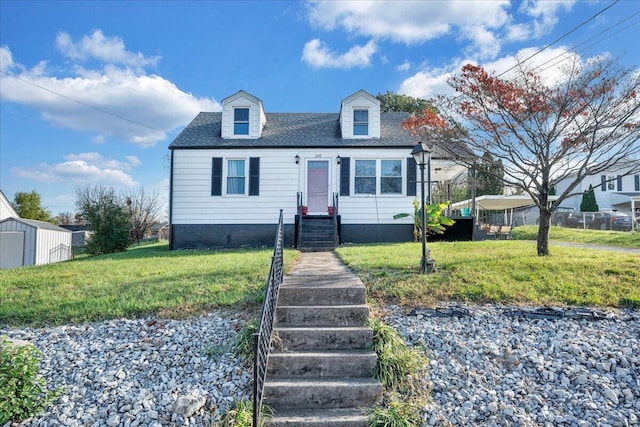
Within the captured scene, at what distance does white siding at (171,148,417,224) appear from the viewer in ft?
43.8

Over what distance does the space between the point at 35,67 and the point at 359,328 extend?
12313 mm

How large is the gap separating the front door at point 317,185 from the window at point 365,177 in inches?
46.6

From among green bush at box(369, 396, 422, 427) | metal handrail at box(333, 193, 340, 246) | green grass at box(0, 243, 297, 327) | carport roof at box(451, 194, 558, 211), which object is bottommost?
green bush at box(369, 396, 422, 427)

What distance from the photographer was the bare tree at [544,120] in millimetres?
7262

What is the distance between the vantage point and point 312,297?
4.86 meters

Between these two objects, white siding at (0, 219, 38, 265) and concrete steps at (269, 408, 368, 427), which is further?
white siding at (0, 219, 38, 265)

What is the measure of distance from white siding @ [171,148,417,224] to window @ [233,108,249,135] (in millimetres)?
945

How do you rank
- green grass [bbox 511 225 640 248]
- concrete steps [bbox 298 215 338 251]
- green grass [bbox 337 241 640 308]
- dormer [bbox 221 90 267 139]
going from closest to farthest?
green grass [bbox 337 241 640 308] → concrete steps [bbox 298 215 338 251] → green grass [bbox 511 225 640 248] → dormer [bbox 221 90 267 139]

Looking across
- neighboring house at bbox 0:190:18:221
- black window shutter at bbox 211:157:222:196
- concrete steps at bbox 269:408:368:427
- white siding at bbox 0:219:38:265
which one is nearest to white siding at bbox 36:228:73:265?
white siding at bbox 0:219:38:265

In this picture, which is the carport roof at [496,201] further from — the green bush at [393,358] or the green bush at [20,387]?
the green bush at [20,387]

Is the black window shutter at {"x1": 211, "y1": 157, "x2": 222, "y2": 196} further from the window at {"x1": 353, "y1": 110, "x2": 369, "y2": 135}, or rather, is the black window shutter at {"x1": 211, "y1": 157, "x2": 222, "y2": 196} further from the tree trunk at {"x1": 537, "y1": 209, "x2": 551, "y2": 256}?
the tree trunk at {"x1": 537, "y1": 209, "x2": 551, "y2": 256}

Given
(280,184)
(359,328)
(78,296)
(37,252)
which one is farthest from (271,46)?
(37,252)

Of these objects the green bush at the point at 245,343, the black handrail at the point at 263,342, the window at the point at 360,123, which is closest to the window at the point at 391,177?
the window at the point at 360,123

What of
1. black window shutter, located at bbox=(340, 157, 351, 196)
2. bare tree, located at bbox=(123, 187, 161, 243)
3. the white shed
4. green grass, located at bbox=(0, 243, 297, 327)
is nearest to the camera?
green grass, located at bbox=(0, 243, 297, 327)
